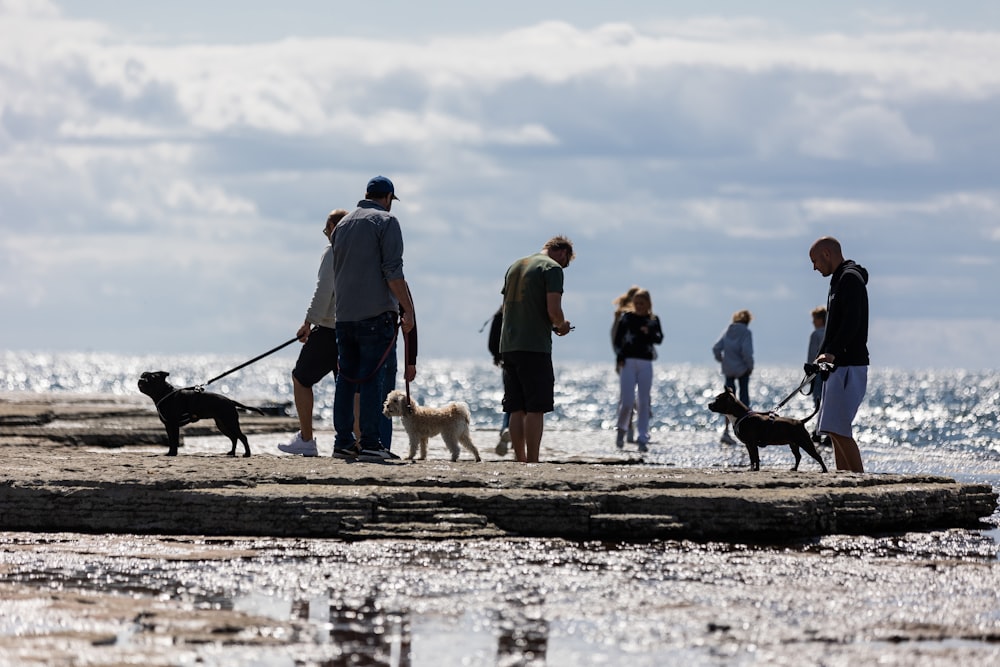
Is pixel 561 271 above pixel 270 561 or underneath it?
above

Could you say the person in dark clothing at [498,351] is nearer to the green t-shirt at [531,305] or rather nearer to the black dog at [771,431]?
the green t-shirt at [531,305]

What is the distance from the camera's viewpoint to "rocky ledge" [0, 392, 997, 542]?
7.78 m

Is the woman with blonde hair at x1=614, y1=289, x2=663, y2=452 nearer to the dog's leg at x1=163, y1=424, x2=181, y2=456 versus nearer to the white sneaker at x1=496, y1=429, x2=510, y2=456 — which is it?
the white sneaker at x1=496, y1=429, x2=510, y2=456

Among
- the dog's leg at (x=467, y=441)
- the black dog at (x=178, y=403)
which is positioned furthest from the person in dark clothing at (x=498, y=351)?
the black dog at (x=178, y=403)

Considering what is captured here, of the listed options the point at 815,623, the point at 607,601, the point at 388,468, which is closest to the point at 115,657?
the point at 607,601

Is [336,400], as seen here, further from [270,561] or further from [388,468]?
[270,561]

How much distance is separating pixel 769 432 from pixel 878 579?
12.5 feet

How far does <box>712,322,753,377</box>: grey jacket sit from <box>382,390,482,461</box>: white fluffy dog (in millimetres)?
7827

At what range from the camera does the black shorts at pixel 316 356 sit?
10.6m

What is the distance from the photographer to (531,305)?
1031cm

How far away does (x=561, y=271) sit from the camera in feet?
33.8

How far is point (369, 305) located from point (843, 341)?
3.36m

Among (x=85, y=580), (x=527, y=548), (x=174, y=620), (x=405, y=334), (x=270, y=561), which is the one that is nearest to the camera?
(x=174, y=620)

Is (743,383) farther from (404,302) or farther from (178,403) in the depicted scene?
(178,403)
